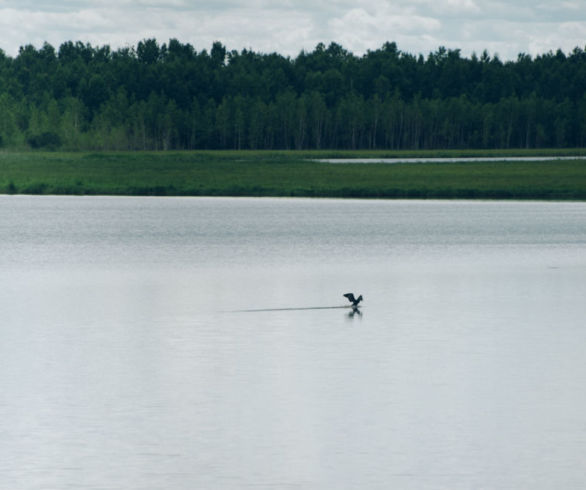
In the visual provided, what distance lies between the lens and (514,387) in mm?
13812

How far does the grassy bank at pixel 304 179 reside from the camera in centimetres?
6631

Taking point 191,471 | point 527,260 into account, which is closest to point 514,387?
point 191,471

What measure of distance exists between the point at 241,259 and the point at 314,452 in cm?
1931

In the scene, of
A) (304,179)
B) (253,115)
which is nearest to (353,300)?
(304,179)

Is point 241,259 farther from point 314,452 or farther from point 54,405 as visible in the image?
point 314,452

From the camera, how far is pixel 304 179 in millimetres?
75000

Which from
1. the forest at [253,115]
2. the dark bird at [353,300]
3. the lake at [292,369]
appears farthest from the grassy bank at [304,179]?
the forest at [253,115]

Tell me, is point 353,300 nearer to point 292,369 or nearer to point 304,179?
point 292,369

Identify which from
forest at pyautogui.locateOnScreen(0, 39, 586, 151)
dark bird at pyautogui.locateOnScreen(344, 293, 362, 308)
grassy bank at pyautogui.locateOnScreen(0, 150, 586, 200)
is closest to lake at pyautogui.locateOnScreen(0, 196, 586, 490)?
dark bird at pyautogui.locateOnScreen(344, 293, 362, 308)

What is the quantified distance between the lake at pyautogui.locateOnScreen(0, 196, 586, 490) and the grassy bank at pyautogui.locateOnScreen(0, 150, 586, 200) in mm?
33570

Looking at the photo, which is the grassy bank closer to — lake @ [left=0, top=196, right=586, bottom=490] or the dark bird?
lake @ [left=0, top=196, right=586, bottom=490]

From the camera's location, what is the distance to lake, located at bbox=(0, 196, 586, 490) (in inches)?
417

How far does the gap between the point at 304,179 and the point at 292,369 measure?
60.3 metres

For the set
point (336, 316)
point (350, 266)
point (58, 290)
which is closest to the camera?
point (336, 316)
